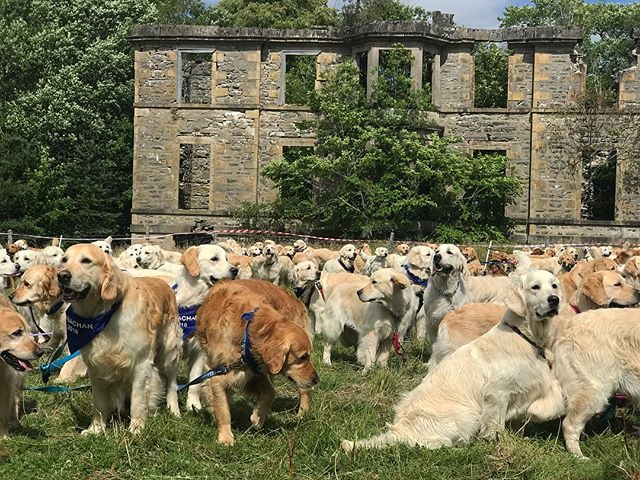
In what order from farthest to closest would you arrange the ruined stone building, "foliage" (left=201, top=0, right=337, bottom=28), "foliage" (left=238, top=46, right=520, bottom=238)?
"foliage" (left=201, top=0, right=337, bottom=28) < the ruined stone building < "foliage" (left=238, top=46, right=520, bottom=238)

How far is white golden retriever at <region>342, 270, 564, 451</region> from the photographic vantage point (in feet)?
21.1

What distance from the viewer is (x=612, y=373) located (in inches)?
253

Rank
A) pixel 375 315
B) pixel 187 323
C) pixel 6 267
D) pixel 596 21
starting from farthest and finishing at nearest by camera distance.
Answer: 1. pixel 596 21
2. pixel 6 267
3. pixel 375 315
4. pixel 187 323

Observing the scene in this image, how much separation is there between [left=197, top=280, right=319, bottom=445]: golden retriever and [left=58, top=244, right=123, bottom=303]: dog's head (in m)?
0.92

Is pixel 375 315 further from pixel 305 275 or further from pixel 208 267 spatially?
pixel 208 267

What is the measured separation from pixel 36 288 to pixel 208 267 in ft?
5.84

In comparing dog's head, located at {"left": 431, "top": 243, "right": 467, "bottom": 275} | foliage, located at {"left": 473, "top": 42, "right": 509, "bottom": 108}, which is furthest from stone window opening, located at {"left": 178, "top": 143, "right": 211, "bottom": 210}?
dog's head, located at {"left": 431, "top": 243, "right": 467, "bottom": 275}

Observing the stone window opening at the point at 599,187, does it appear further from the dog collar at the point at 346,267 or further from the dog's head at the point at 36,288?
the dog's head at the point at 36,288

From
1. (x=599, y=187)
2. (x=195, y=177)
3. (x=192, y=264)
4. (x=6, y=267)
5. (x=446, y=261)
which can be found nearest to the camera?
(x=192, y=264)

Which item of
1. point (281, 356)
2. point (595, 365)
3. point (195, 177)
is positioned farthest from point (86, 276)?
point (195, 177)

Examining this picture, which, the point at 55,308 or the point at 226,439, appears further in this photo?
the point at 55,308

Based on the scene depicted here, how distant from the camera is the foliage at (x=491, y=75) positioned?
4272cm

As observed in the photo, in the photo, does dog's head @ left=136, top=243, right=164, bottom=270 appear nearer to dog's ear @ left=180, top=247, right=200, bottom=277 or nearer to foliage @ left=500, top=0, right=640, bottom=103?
dog's ear @ left=180, top=247, right=200, bottom=277

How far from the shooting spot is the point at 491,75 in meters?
43.7
